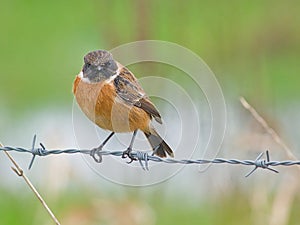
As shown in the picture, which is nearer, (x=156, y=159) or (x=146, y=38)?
(x=156, y=159)

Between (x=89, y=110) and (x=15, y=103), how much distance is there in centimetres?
717

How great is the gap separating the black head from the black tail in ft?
1.40

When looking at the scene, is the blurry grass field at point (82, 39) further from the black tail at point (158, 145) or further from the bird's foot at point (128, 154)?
the bird's foot at point (128, 154)

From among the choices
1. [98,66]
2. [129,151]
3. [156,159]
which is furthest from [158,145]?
[156,159]

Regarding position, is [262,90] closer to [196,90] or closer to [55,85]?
[196,90]

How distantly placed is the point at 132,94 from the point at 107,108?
0.57 feet

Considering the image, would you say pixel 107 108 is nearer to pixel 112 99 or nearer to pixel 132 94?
pixel 112 99

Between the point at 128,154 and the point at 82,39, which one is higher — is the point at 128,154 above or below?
below

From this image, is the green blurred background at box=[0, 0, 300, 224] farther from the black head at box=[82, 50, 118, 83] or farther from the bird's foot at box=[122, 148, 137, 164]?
the black head at box=[82, 50, 118, 83]

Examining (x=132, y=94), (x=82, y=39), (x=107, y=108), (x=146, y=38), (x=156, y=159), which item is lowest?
(x=156, y=159)

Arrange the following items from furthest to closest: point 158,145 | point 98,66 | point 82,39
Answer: point 82,39
point 158,145
point 98,66

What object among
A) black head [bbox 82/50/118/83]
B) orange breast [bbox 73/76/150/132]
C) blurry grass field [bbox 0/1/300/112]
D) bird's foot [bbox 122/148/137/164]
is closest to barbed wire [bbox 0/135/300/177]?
bird's foot [bbox 122/148/137/164]

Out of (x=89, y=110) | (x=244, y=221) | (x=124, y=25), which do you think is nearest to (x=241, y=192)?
(x=244, y=221)

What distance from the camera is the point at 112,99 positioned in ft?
19.9
